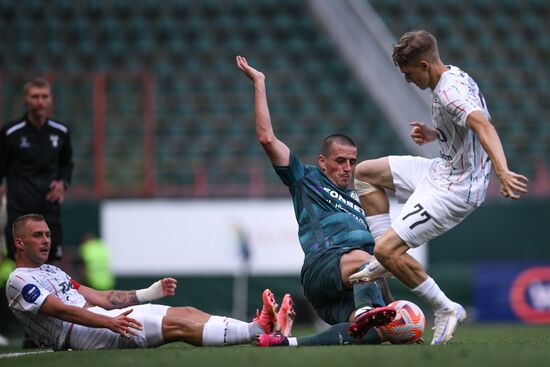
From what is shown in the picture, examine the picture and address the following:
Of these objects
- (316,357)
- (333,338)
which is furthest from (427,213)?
(316,357)

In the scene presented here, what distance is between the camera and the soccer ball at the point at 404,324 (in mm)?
6703

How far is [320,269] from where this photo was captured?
7.04 m

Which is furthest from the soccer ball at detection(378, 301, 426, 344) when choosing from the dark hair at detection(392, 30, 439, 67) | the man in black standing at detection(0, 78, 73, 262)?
the man in black standing at detection(0, 78, 73, 262)

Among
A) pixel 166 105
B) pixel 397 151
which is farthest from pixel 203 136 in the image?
pixel 397 151

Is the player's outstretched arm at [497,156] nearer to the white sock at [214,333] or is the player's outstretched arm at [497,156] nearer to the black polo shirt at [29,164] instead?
the white sock at [214,333]

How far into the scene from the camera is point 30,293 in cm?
656

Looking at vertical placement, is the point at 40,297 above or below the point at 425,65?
below

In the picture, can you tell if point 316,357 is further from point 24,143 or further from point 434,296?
point 24,143

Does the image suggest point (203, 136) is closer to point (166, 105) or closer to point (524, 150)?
point (166, 105)

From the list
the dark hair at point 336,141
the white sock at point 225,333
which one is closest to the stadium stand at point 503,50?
the dark hair at point 336,141

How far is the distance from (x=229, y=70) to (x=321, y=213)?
488 inches

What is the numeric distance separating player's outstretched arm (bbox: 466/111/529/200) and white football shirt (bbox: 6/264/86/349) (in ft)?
9.40

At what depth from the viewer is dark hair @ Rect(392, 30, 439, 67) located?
653 cm

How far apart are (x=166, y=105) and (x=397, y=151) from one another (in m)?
4.33
